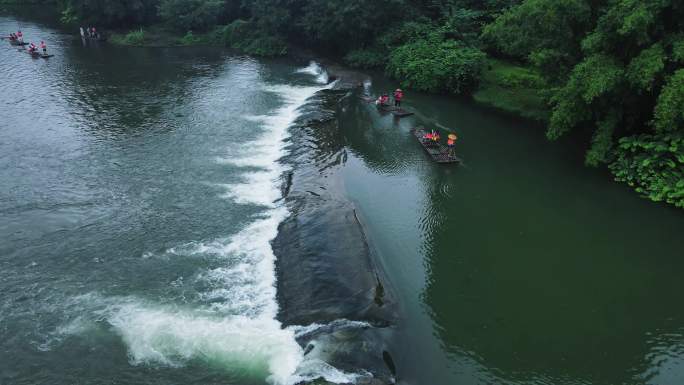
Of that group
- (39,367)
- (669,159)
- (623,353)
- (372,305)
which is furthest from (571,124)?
(39,367)

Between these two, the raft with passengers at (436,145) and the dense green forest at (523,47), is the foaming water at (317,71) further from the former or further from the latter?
the raft with passengers at (436,145)

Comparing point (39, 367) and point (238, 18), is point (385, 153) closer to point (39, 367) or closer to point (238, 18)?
point (39, 367)

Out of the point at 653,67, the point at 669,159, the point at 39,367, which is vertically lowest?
the point at 39,367

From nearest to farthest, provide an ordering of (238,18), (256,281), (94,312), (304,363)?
(304,363) < (94,312) < (256,281) < (238,18)

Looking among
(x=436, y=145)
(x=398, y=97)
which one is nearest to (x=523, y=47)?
(x=398, y=97)

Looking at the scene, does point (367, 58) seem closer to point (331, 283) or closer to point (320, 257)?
point (320, 257)

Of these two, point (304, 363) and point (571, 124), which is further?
point (571, 124)
